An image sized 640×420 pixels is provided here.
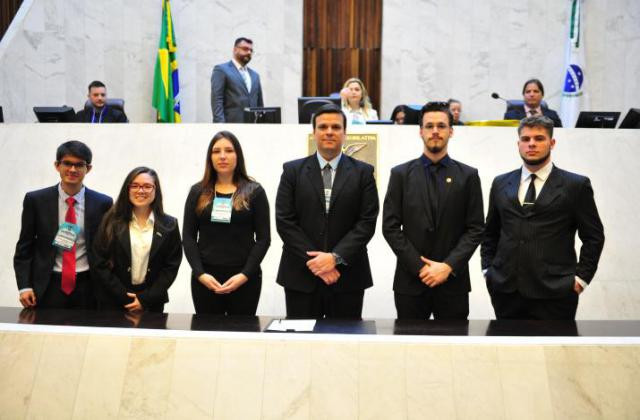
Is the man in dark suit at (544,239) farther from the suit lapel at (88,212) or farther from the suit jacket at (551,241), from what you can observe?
the suit lapel at (88,212)

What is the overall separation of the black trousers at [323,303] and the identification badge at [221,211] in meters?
0.50

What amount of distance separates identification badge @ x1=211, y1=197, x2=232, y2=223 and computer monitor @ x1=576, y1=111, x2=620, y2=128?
400 centimetres

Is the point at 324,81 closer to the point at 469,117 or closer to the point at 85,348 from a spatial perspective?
the point at 469,117

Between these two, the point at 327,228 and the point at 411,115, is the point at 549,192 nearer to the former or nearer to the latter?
the point at 327,228

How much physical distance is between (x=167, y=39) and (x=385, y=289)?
18.0ft

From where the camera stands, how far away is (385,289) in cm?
526

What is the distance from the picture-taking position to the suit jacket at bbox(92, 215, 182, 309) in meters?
3.19

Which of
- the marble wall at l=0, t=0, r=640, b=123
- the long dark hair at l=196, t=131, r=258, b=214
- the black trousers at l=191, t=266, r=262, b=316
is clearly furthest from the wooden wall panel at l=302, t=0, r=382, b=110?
the black trousers at l=191, t=266, r=262, b=316

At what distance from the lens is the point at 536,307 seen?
3.12m

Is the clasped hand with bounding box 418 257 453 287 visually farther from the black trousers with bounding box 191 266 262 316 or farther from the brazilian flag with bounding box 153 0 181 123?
the brazilian flag with bounding box 153 0 181 123

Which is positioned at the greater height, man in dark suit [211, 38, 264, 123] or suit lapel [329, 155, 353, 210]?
man in dark suit [211, 38, 264, 123]

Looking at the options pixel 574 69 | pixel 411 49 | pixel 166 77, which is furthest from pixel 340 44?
pixel 574 69

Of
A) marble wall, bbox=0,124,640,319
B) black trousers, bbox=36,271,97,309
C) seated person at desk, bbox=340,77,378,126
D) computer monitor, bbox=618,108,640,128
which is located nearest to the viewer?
black trousers, bbox=36,271,97,309

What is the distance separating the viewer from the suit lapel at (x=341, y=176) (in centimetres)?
324
